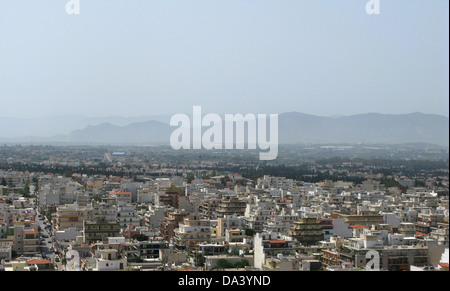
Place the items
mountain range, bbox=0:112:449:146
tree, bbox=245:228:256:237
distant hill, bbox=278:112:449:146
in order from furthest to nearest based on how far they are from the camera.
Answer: distant hill, bbox=278:112:449:146
mountain range, bbox=0:112:449:146
tree, bbox=245:228:256:237

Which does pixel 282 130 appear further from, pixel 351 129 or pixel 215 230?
pixel 215 230

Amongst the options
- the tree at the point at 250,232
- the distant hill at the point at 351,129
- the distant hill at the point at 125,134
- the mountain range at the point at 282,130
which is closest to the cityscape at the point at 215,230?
the tree at the point at 250,232

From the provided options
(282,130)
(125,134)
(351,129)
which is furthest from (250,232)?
(125,134)

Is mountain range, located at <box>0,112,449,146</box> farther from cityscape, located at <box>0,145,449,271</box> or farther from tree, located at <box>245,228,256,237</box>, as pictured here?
tree, located at <box>245,228,256,237</box>

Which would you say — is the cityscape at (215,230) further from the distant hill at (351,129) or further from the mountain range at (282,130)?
the distant hill at (351,129)

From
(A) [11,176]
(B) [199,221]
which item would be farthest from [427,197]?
(A) [11,176]

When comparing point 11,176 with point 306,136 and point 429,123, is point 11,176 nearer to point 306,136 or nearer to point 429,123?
point 429,123

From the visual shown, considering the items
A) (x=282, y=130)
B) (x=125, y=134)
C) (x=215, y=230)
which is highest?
(x=282, y=130)

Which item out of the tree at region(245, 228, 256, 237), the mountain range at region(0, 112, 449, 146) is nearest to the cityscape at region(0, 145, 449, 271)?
the tree at region(245, 228, 256, 237)
